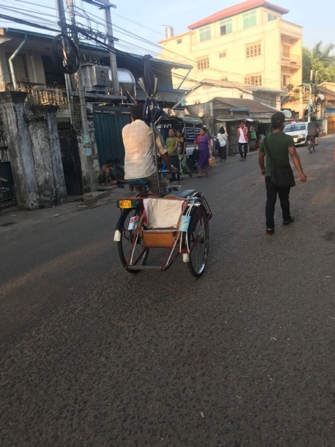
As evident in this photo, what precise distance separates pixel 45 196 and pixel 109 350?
8.11 m

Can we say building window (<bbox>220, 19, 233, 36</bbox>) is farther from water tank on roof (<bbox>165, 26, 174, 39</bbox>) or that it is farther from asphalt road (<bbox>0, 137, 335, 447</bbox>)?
asphalt road (<bbox>0, 137, 335, 447</bbox>)

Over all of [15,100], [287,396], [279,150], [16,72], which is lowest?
[287,396]

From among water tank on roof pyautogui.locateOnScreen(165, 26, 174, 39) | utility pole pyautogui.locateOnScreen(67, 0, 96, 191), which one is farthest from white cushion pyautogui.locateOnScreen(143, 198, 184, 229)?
water tank on roof pyautogui.locateOnScreen(165, 26, 174, 39)

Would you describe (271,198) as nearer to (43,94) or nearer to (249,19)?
(43,94)

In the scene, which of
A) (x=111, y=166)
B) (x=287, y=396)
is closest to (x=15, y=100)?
(x=111, y=166)

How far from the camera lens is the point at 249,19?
46344mm

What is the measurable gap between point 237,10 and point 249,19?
2.11 metres

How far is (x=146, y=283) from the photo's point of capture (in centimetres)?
403

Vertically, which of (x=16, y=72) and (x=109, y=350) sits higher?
(x=16, y=72)

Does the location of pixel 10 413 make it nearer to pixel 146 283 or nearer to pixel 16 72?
pixel 146 283

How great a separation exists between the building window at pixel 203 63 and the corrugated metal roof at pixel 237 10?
469 centimetres

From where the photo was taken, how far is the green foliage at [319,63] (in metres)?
50.0

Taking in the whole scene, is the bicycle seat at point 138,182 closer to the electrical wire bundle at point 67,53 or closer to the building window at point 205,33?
the electrical wire bundle at point 67,53

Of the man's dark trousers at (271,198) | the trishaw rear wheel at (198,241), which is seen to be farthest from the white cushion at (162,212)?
the man's dark trousers at (271,198)
